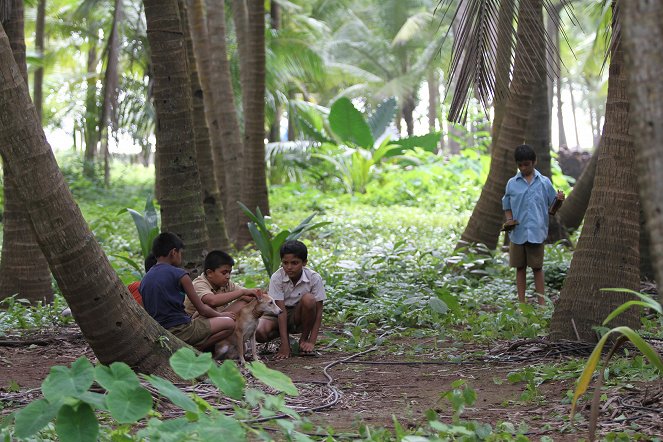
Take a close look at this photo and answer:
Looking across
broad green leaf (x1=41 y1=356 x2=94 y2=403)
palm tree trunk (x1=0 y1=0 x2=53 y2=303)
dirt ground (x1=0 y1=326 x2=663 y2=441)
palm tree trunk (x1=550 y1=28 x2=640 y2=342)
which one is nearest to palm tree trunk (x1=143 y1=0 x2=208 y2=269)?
dirt ground (x1=0 y1=326 x2=663 y2=441)

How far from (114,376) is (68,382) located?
Answer: 0.18 metres

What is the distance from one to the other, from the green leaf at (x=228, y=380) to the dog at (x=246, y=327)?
2.55m

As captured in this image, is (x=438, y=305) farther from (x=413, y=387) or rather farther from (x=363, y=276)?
(x=363, y=276)

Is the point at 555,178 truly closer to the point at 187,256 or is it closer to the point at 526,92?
the point at 526,92

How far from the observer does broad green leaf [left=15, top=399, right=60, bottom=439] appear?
3.36 meters

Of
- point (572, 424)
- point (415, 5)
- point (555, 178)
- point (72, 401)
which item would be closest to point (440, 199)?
point (555, 178)

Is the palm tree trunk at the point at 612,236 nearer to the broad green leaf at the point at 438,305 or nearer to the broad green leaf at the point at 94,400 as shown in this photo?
the broad green leaf at the point at 438,305

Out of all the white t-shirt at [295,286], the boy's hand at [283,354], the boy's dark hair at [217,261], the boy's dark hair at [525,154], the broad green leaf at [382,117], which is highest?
the broad green leaf at [382,117]

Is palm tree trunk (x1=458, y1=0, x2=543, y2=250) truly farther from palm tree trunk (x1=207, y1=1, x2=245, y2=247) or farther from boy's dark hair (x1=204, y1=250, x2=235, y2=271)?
boy's dark hair (x1=204, y1=250, x2=235, y2=271)

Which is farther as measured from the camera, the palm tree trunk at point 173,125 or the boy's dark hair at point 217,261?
the palm tree trunk at point 173,125

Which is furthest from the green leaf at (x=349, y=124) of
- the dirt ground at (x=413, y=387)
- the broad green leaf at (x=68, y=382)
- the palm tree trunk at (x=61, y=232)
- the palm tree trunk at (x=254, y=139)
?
the broad green leaf at (x=68, y=382)

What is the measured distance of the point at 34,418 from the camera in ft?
11.1

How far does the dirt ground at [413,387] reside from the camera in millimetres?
4516

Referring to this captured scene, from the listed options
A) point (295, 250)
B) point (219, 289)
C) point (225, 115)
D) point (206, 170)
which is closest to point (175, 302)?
point (219, 289)
